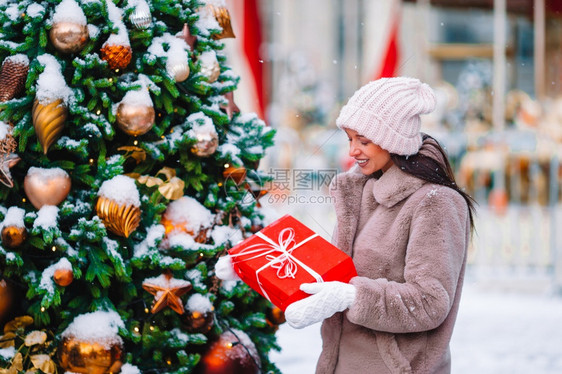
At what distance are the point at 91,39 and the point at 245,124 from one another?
0.71m

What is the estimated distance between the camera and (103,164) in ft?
7.35

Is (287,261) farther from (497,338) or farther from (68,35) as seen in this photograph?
(497,338)

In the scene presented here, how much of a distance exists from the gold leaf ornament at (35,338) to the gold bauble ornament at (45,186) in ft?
1.34

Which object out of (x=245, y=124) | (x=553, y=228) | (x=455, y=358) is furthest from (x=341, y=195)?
(x=553, y=228)

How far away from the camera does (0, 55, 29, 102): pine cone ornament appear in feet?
7.07

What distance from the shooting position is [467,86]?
9641 mm

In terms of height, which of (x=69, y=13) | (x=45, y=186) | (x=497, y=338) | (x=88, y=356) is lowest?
(x=497, y=338)

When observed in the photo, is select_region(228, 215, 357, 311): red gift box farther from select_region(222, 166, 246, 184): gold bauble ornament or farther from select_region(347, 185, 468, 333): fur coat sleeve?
select_region(222, 166, 246, 184): gold bauble ornament

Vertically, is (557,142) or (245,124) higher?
(245,124)

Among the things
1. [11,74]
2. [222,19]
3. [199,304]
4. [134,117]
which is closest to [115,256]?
[199,304]

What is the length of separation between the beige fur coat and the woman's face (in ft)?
0.11

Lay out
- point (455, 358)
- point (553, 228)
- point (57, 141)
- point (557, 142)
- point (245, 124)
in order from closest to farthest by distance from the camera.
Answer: point (57, 141) → point (245, 124) → point (455, 358) → point (553, 228) → point (557, 142)

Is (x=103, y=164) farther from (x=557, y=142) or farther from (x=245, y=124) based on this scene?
(x=557, y=142)

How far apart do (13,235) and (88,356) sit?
1.46ft
